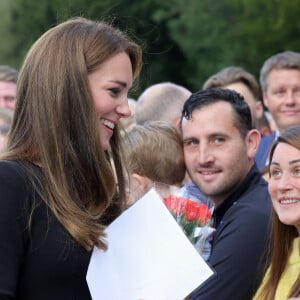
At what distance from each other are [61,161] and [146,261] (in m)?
0.47

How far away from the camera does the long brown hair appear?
3.18 m

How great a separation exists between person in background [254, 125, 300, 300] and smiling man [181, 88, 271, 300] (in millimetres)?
151

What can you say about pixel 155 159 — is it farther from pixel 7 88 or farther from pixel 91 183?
pixel 7 88

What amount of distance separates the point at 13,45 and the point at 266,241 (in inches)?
1759

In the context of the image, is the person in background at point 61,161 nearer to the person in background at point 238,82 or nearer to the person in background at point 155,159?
A: the person in background at point 155,159

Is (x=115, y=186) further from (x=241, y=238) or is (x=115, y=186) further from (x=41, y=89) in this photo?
(x=241, y=238)

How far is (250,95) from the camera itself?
813 cm

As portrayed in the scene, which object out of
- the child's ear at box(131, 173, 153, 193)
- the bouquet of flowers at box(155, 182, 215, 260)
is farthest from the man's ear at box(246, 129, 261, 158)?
the bouquet of flowers at box(155, 182, 215, 260)

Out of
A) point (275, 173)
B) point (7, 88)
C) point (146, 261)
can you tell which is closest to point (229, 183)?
point (275, 173)

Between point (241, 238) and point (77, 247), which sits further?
point (241, 238)

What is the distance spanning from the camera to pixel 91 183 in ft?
10.9

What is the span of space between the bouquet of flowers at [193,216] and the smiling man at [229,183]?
248 millimetres

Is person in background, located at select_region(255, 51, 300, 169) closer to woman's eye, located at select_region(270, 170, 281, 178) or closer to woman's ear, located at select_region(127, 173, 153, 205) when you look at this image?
woman's ear, located at select_region(127, 173, 153, 205)

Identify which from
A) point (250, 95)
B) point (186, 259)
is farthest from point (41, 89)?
point (250, 95)
